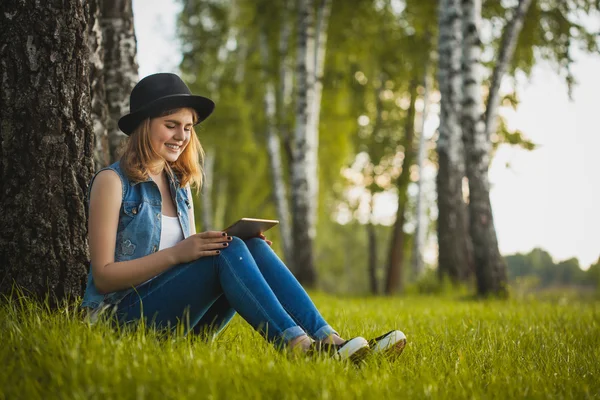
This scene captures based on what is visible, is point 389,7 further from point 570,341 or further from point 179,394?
point 179,394

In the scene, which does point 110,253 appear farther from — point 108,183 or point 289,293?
point 289,293

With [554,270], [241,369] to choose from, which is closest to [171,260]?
[241,369]

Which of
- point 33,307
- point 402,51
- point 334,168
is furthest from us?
point 334,168

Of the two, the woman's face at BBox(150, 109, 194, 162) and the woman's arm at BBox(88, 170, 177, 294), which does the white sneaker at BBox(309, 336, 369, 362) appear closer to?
the woman's arm at BBox(88, 170, 177, 294)

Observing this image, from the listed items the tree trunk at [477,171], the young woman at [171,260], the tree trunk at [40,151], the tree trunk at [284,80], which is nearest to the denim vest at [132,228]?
the young woman at [171,260]

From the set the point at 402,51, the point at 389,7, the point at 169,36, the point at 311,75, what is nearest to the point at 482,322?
the point at 311,75

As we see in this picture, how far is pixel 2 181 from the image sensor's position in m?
3.73

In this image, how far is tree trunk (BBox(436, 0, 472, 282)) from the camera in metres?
11.3

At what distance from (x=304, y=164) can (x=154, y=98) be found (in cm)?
917

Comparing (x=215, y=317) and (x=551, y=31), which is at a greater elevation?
(x=551, y=31)

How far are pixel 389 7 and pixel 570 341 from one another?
12531mm

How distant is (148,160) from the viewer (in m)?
3.58

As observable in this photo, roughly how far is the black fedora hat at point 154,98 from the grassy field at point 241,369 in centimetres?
117

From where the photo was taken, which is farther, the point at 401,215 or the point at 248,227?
the point at 401,215
